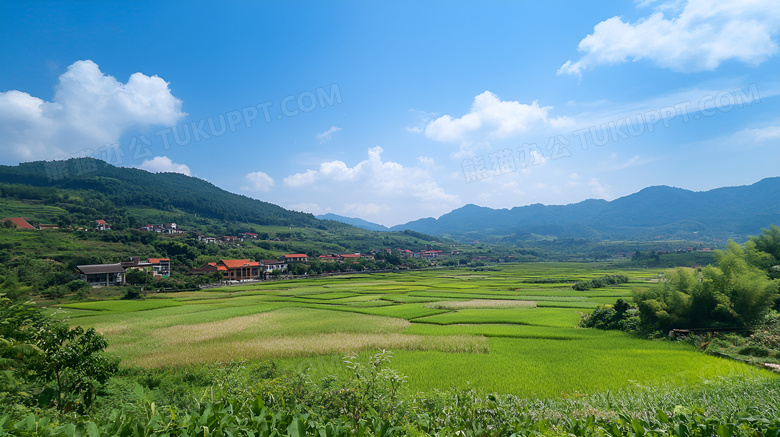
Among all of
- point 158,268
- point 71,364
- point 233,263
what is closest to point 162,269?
point 158,268

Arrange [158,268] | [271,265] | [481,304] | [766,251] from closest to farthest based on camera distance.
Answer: [766,251], [481,304], [158,268], [271,265]

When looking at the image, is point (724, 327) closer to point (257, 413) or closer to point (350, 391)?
point (350, 391)

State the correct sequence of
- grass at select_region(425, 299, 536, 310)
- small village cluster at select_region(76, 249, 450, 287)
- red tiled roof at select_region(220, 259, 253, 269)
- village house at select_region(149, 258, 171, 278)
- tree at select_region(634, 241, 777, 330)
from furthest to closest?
red tiled roof at select_region(220, 259, 253, 269) < village house at select_region(149, 258, 171, 278) < small village cluster at select_region(76, 249, 450, 287) < grass at select_region(425, 299, 536, 310) < tree at select_region(634, 241, 777, 330)

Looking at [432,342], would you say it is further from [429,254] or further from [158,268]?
[429,254]

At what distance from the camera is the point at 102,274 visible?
48.9 m

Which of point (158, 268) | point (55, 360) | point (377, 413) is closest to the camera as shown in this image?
point (377, 413)

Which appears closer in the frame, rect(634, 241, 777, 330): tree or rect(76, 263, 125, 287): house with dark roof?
rect(634, 241, 777, 330): tree

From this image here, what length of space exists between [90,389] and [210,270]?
206 ft

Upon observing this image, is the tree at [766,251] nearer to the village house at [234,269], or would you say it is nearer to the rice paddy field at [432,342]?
the rice paddy field at [432,342]

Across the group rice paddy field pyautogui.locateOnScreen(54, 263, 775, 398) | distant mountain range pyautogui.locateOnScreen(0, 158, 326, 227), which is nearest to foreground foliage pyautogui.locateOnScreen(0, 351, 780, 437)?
rice paddy field pyautogui.locateOnScreen(54, 263, 775, 398)

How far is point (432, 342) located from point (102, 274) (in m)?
53.6

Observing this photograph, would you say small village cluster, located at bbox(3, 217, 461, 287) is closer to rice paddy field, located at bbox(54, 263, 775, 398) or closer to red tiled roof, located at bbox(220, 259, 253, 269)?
red tiled roof, located at bbox(220, 259, 253, 269)

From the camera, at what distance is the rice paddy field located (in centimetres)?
1130

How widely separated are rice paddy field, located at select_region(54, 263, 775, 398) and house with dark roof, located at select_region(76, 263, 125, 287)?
65.5 feet
